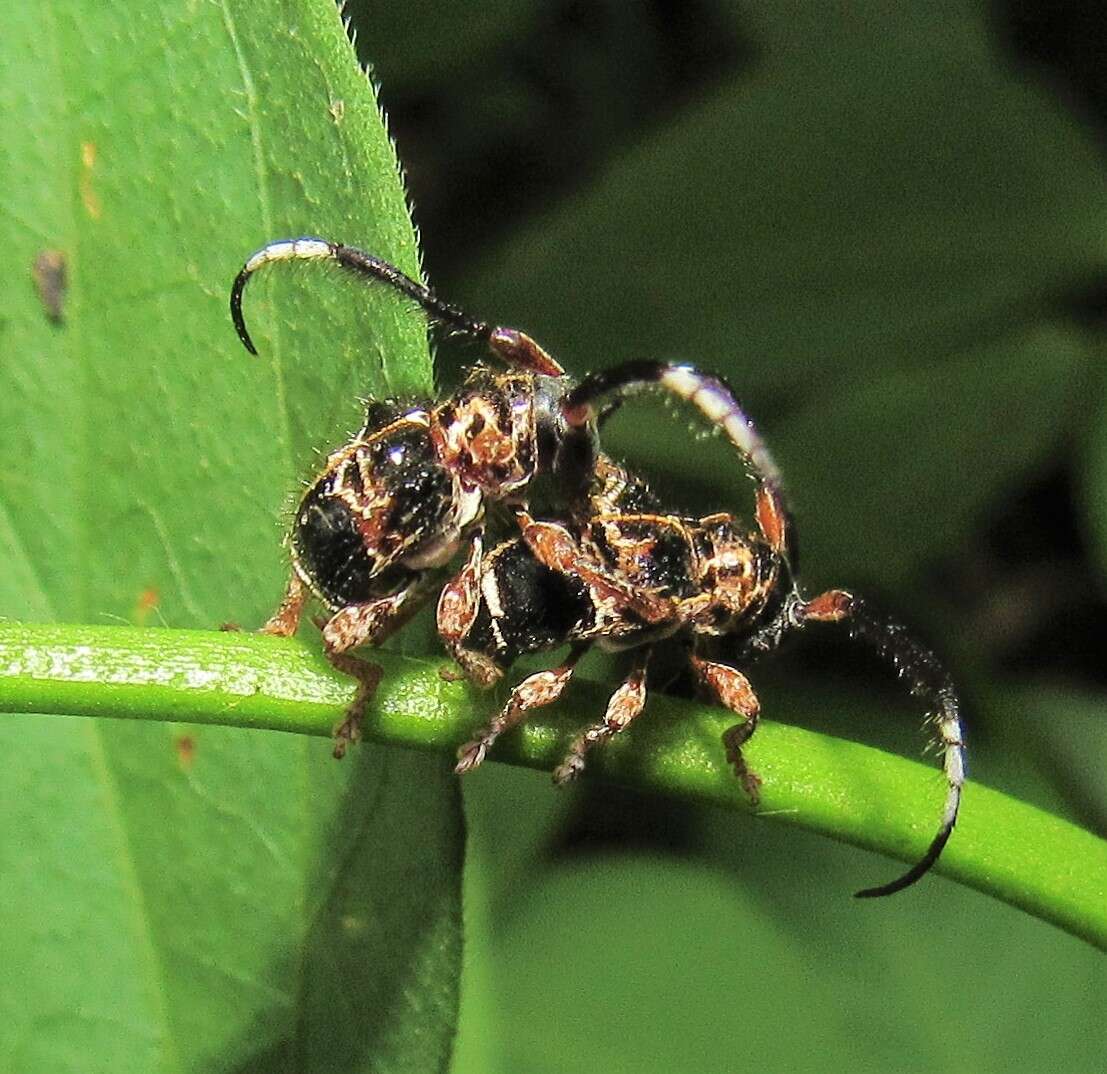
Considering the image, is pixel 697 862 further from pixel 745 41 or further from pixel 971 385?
pixel 745 41

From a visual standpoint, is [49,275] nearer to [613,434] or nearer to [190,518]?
[190,518]

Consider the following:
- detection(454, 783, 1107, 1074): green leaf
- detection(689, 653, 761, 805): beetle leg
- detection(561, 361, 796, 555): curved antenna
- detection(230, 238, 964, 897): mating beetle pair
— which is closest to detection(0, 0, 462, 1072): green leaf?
detection(230, 238, 964, 897): mating beetle pair

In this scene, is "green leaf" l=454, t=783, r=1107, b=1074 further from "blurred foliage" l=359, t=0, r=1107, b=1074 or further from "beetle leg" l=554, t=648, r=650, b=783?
"beetle leg" l=554, t=648, r=650, b=783

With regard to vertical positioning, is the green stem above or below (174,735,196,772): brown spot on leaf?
above

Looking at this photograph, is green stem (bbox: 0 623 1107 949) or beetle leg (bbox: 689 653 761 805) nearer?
green stem (bbox: 0 623 1107 949)

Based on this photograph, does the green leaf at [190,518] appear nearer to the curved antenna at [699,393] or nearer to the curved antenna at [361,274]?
the curved antenna at [361,274]

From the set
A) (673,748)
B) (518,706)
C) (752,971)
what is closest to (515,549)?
(518,706)

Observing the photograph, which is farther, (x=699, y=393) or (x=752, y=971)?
(x=752, y=971)
